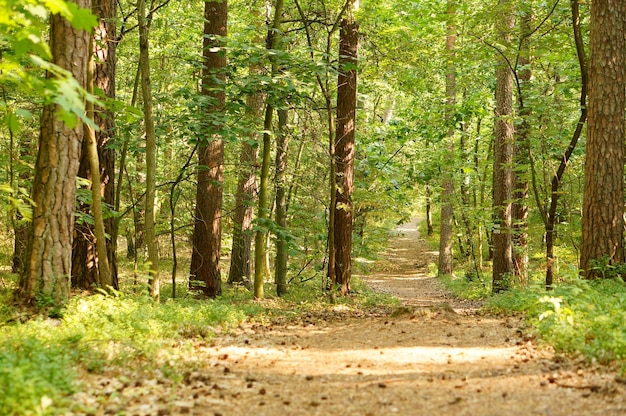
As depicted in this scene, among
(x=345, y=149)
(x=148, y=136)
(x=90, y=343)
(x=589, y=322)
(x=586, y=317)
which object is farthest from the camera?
(x=345, y=149)

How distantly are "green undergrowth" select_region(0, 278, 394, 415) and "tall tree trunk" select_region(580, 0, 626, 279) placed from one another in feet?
19.0

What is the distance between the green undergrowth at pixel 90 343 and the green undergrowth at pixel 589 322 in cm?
402

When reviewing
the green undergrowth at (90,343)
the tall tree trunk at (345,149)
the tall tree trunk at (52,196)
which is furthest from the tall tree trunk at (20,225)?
the tall tree trunk at (345,149)

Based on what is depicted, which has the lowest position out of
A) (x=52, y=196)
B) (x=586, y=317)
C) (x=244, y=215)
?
(x=586, y=317)

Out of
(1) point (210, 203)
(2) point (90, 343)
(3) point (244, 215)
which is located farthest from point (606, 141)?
(3) point (244, 215)

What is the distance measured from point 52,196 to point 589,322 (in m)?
6.39

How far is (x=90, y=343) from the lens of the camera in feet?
19.2

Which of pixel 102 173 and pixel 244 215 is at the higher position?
pixel 102 173

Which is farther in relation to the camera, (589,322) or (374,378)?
(589,322)

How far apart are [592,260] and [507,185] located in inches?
251

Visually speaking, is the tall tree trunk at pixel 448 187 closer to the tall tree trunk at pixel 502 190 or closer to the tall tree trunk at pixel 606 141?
the tall tree trunk at pixel 502 190

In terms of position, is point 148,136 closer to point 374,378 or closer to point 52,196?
point 52,196

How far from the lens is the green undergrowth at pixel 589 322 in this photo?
18.1 feet

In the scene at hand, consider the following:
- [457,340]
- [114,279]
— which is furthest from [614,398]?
[114,279]
